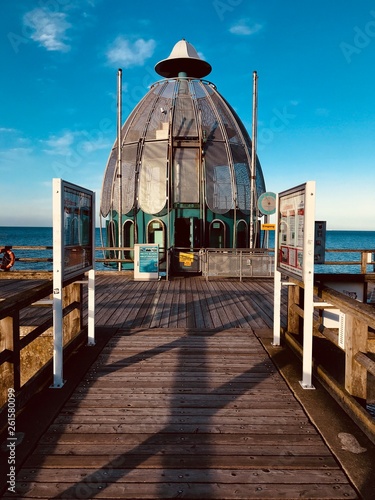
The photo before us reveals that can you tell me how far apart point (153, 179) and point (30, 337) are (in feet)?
56.4

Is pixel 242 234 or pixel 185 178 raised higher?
pixel 185 178

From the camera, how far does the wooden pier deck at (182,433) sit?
2.51m

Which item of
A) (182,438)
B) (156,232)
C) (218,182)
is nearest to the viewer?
(182,438)

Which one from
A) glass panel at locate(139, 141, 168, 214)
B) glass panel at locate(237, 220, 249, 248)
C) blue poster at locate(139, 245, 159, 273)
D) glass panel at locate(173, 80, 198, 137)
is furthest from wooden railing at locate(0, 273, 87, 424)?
glass panel at locate(173, 80, 198, 137)

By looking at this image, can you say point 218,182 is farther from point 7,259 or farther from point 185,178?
point 7,259

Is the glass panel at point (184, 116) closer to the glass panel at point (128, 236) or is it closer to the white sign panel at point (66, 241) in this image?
the glass panel at point (128, 236)

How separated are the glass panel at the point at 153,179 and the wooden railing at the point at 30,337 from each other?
13.8 metres

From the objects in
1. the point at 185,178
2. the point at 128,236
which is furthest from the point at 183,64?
the point at 128,236

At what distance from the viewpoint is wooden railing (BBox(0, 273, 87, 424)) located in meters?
3.39

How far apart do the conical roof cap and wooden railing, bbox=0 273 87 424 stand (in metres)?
21.2

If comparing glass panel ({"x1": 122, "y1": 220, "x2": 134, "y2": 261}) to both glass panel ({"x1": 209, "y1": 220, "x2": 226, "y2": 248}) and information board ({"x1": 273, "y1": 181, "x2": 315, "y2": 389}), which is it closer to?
glass panel ({"x1": 209, "y1": 220, "x2": 226, "y2": 248})

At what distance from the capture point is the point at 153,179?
20.2 metres

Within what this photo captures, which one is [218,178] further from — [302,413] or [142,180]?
[302,413]

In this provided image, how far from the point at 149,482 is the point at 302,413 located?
1.83 m
